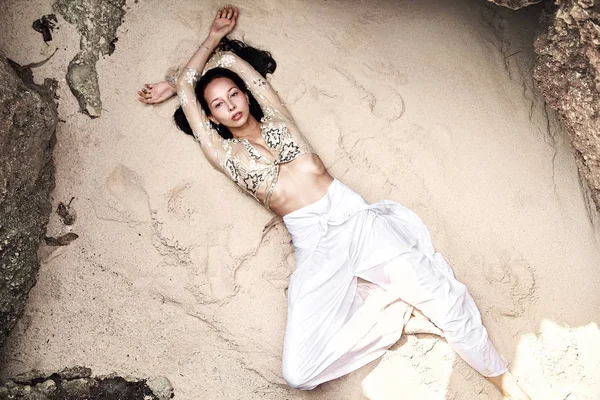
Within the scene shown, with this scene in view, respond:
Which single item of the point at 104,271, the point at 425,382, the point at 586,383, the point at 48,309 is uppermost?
the point at 586,383

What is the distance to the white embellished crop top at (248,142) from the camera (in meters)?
3.75

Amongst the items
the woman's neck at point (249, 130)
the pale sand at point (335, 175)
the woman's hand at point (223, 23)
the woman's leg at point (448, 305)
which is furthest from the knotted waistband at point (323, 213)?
the woman's hand at point (223, 23)

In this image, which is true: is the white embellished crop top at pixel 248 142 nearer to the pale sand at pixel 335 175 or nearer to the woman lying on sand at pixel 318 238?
the woman lying on sand at pixel 318 238

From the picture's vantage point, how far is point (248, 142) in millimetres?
3828

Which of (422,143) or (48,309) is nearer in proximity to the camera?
(48,309)

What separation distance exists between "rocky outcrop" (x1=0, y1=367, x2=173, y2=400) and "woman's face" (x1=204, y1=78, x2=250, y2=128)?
1.40 metres

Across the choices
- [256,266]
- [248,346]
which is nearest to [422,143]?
[256,266]

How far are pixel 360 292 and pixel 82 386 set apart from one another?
1483 millimetres

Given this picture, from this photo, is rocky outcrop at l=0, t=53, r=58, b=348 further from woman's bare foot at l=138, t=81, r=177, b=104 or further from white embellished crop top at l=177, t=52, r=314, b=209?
white embellished crop top at l=177, t=52, r=314, b=209

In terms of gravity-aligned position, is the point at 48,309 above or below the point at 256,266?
below

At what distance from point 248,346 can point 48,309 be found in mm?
1047

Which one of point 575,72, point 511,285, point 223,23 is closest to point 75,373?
point 223,23

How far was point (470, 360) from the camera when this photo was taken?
353 cm

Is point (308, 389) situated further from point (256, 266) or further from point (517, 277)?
point (517, 277)
